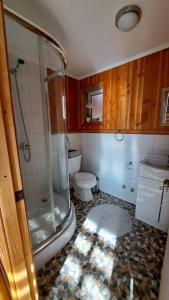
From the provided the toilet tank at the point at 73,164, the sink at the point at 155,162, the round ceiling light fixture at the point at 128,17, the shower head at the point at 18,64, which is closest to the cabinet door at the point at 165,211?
the sink at the point at 155,162

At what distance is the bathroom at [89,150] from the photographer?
72 cm

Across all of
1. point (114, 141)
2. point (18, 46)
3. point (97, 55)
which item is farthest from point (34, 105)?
point (114, 141)

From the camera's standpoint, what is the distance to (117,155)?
2289 mm

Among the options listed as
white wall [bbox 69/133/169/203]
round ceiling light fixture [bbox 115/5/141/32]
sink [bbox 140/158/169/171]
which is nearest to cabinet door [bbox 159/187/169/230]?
sink [bbox 140/158/169/171]

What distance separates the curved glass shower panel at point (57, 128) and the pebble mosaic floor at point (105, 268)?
1.15ft

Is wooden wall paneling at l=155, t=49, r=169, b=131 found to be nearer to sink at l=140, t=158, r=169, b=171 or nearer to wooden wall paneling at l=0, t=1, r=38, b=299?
sink at l=140, t=158, r=169, b=171

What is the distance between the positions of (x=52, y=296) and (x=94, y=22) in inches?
94.5

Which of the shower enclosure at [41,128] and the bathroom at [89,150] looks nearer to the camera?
the bathroom at [89,150]

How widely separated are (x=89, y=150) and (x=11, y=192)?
2.18 meters

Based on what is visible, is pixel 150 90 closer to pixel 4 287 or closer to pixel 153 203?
pixel 153 203

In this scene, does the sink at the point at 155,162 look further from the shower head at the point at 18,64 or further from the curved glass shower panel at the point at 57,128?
the shower head at the point at 18,64

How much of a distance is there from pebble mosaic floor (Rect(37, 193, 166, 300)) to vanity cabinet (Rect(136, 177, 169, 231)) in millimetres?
123

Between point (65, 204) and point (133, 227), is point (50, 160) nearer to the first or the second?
point (65, 204)

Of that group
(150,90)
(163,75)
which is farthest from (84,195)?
(163,75)
